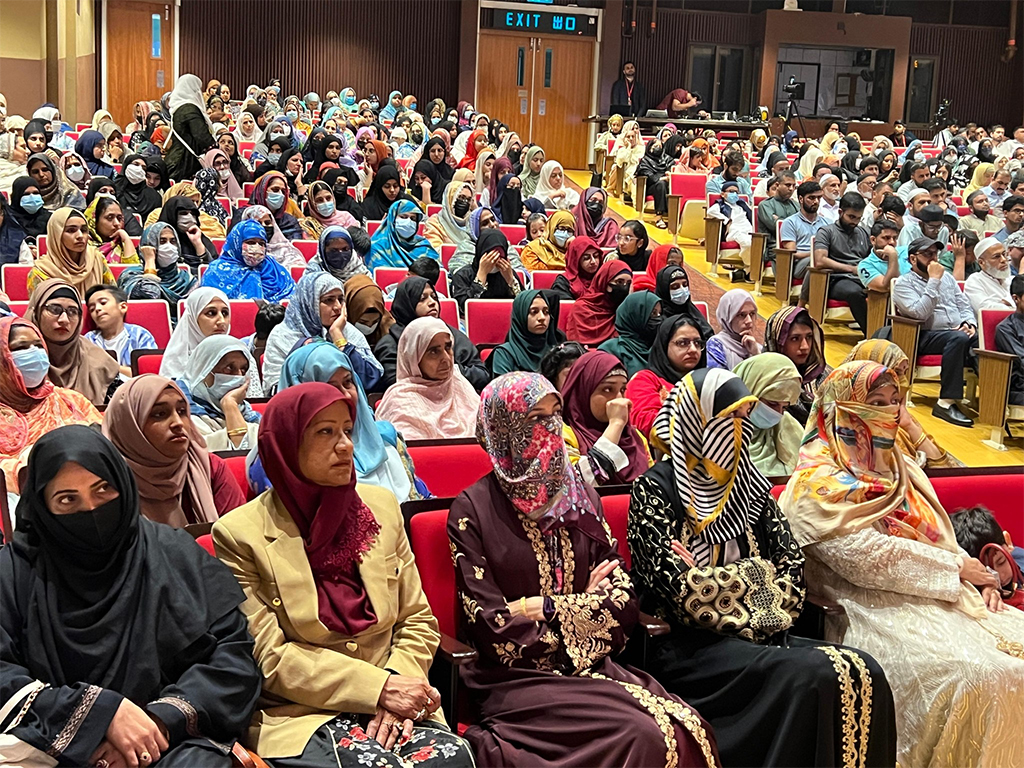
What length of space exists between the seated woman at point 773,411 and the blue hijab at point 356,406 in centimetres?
118

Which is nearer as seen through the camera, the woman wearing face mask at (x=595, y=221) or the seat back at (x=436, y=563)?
the seat back at (x=436, y=563)

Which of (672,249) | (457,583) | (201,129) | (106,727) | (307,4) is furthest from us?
(307,4)

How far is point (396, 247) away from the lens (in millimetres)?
7730

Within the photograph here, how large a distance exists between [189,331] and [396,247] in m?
3.14

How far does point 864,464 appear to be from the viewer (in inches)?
125

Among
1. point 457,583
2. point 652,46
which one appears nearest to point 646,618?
point 457,583

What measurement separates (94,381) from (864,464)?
2770 mm

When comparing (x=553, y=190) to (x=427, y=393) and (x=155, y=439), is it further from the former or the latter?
(x=155, y=439)

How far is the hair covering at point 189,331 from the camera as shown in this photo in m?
4.48

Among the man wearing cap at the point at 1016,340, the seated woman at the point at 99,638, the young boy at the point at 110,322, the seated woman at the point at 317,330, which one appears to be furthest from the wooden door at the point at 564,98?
the seated woman at the point at 99,638

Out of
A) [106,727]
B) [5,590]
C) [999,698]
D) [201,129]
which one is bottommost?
[999,698]

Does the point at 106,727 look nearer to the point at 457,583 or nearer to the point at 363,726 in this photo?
the point at 363,726

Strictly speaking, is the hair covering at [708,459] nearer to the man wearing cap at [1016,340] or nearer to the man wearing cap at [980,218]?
the man wearing cap at [1016,340]

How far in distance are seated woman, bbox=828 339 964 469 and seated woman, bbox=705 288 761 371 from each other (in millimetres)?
1219
